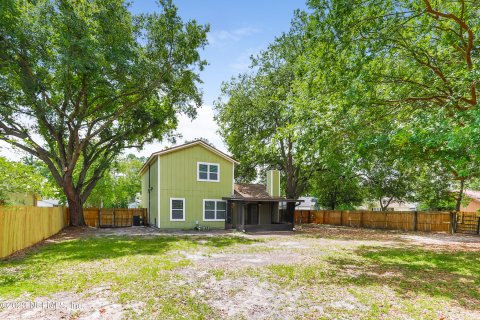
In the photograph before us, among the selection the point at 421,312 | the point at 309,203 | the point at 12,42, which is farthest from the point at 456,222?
the point at 309,203

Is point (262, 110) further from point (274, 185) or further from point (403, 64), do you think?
point (403, 64)

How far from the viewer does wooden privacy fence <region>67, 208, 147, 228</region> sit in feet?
74.4

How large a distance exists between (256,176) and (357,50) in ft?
65.7

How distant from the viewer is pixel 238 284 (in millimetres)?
6723

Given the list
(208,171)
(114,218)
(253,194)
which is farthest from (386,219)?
(114,218)

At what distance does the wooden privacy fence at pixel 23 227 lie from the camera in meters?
9.05

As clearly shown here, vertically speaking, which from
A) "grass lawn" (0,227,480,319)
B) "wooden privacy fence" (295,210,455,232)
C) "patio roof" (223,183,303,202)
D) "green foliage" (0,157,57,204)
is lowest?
"wooden privacy fence" (295,210,455,232)

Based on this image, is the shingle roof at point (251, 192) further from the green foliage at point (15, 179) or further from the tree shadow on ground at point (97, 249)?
the green foliage at point (15, 179)

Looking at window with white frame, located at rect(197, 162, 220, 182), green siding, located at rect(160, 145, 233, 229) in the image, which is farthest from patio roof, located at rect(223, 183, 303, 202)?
window with white frame, located at rect(197, 162, 220, 182)

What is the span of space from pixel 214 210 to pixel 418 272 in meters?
13.7

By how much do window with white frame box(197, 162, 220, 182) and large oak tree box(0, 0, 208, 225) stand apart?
405 centimetres

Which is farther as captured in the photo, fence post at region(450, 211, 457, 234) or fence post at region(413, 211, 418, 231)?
fence post at region(413, 211, 418, 231)

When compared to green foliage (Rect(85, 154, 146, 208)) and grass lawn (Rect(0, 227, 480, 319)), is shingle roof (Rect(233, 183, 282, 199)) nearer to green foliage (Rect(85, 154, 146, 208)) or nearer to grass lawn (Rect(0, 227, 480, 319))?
grass lawn (Rect(0, 227, 480, 319))

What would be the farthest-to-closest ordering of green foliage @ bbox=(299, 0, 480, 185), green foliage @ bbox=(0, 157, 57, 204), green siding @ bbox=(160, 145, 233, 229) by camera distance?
green siding @ bbox=(160, 145, 233, 229) → green foliage @ bbox=(0, 157, 57, 204) → green foliage @ bbox=(299, 0, 480, 185)
